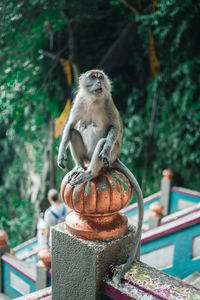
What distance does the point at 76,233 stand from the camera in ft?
4.20

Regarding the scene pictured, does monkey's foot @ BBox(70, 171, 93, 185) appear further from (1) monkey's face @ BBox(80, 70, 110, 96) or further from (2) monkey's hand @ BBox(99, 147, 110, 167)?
(1) monkey's face @ BBox(80, 70, 110, 96)

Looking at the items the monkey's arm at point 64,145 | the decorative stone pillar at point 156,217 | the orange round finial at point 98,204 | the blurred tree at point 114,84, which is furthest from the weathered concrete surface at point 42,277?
the blurred tree at point 114,84

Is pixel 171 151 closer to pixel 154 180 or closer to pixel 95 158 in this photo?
pixel 154 180

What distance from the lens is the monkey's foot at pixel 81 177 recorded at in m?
1.34

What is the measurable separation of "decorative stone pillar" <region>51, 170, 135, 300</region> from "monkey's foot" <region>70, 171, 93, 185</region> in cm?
4

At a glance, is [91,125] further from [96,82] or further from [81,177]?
[81,177]

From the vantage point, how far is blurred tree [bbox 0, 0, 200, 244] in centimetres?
578

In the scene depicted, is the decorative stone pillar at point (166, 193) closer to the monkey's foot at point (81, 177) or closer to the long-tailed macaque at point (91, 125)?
the long-tailed macaque at point (91, 125)

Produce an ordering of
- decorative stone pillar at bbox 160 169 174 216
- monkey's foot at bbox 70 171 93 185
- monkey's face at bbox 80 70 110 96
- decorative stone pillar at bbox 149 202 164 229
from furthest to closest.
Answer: decorative stone pillar at bbox 160 169 174 216, decorative stone pillar at bbox 149 202 164 229, monkey's face at bbox 80 70 110 96, monkey's foot at bbox 70 171 93 185

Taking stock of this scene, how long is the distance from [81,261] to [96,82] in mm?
1125

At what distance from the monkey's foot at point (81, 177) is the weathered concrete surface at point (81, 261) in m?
0.23

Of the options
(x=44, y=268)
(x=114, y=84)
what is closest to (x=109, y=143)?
(x=44, y=268)

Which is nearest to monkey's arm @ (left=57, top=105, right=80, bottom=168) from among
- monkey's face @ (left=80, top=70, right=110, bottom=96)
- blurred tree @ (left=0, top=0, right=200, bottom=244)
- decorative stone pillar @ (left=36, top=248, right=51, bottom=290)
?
monkey's face @ (left=80, top=70, right=110, bottom=96)

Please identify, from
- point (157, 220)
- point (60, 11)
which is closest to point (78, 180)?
point (157, 220)
